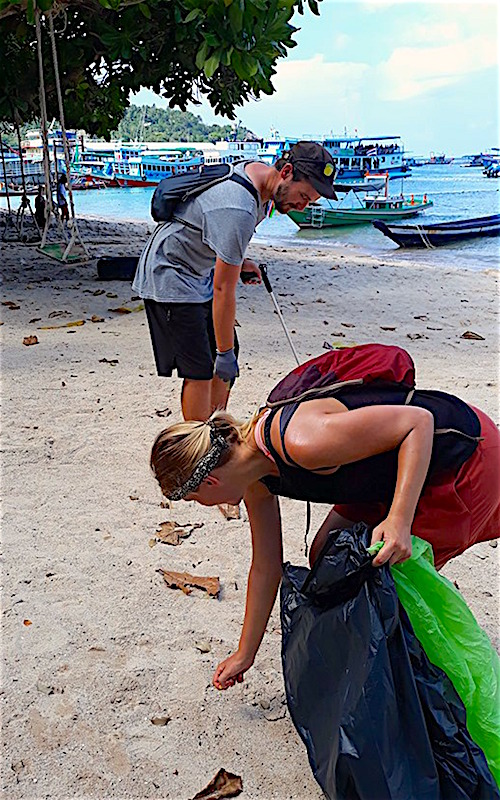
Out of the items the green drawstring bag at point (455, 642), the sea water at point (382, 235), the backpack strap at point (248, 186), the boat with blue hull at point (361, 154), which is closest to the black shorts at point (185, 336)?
the backpack strap at point (248, 186)

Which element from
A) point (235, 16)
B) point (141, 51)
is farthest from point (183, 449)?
point (141, 51)

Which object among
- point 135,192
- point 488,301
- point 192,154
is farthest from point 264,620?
point 192,154

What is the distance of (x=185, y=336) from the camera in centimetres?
348

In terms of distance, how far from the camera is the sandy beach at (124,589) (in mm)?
2148

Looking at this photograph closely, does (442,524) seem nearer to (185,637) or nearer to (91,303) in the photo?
(185,637)

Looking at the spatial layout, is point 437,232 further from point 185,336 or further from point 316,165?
point 316,165

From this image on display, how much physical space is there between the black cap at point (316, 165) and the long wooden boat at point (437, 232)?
13583mm

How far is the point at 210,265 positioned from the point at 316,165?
69 centimetres

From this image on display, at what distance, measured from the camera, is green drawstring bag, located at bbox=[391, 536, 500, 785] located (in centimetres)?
189

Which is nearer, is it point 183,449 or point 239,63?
point 183,449

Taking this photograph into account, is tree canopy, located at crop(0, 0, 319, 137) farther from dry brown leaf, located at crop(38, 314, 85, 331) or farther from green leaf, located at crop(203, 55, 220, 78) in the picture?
dry brown leaf, located at crop(38, 314, 85, 331)

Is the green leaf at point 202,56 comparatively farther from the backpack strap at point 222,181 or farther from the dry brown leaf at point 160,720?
the dry brown leaf at point 160,720

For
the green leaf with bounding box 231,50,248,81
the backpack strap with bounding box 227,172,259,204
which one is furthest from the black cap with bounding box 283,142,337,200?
the green leaf with bounding box 231,50,248,81

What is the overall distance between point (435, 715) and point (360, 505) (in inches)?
25.2
